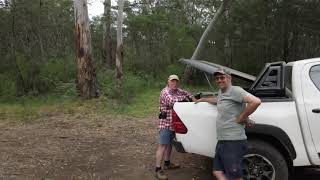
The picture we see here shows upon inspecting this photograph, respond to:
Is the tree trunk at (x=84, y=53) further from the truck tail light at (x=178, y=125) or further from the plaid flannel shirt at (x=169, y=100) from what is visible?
the truck tail light at (x=178, y=125)

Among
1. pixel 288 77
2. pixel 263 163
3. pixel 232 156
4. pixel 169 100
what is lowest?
pixel 263 163

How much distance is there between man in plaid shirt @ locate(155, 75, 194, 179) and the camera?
23.1 ft

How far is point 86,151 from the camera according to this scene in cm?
941

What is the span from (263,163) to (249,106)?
106 cm

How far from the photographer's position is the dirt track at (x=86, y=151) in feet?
25.2

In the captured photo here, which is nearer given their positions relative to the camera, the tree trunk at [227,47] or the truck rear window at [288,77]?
the truck rear window at [288,77]

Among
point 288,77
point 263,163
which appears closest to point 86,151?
point 263,163

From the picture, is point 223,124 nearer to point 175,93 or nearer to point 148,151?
point 175,93

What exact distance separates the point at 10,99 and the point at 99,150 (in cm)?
823

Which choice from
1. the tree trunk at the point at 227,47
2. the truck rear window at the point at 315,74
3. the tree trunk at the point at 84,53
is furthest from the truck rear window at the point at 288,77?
the tree trunk at the point at 227,47

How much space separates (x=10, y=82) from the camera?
1727 centimetres

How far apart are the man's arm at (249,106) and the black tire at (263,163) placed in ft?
2.49

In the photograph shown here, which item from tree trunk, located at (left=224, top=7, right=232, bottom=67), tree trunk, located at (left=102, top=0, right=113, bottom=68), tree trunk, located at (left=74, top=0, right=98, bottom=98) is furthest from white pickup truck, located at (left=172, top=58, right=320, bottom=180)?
tree trunk, located at (left=224, top=7, right=232, bottom=67)

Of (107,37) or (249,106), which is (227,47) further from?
(249,106)
